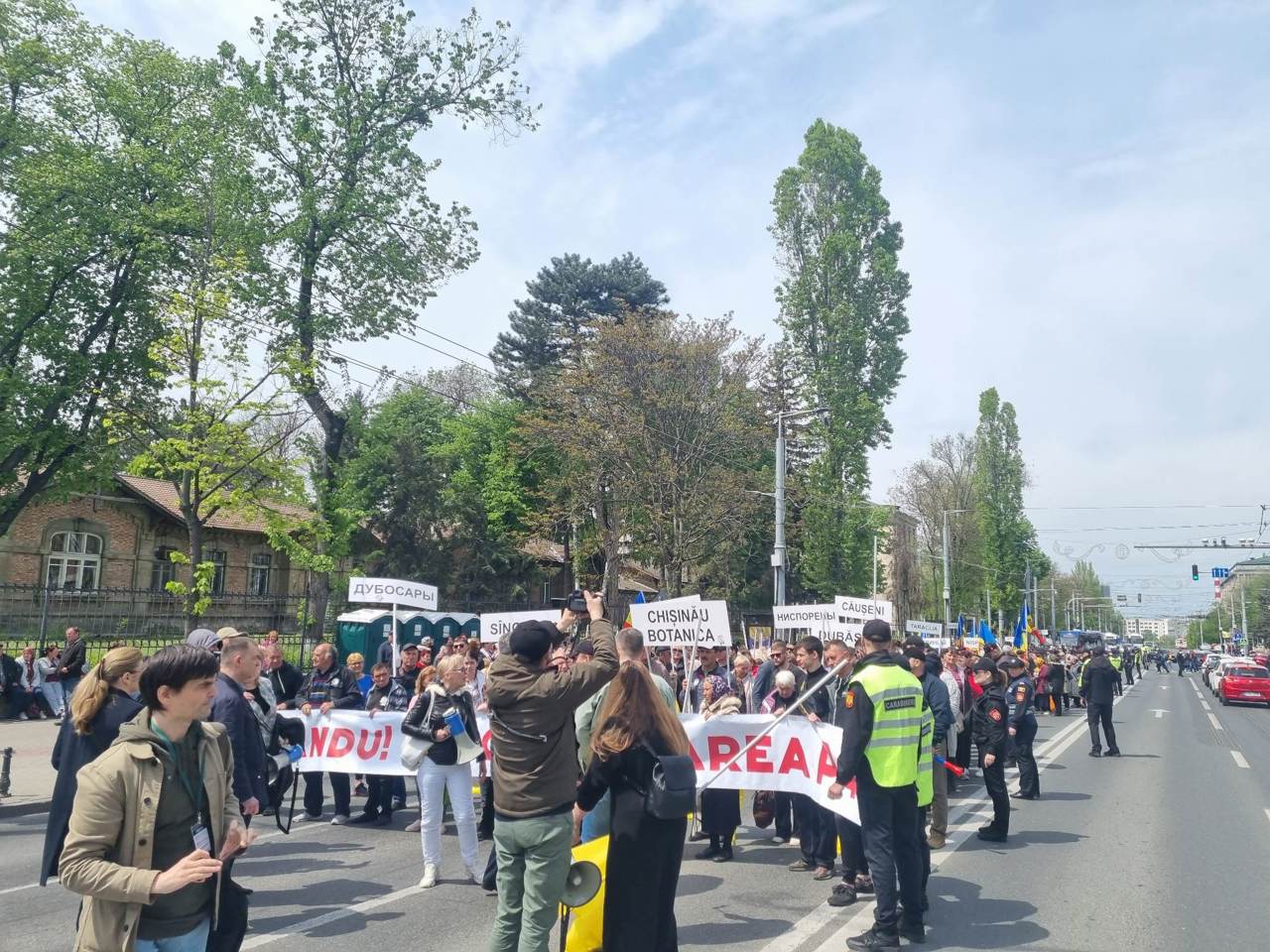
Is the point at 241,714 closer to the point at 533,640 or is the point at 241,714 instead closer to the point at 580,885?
the point at 533,640

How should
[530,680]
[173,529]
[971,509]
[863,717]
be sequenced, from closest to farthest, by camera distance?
[530,680] → [863,717] → [173,529] → [971,509]

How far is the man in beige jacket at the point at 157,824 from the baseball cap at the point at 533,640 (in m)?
1.60

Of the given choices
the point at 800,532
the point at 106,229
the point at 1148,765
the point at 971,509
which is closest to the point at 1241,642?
the point at 971,509

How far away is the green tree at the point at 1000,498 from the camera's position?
67.4 meters

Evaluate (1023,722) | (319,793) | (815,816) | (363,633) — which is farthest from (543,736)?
(363,633)

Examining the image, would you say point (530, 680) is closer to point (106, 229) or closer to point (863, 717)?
point (863, 717)

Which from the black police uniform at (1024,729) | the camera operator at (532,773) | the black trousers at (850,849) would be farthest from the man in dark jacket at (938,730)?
the camera operator at (532,773)

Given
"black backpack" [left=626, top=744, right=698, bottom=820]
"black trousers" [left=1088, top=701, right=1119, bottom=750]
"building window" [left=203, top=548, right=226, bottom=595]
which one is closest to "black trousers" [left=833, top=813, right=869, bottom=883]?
"black backpack" [left=626, top=744, right=698, bottom=820]

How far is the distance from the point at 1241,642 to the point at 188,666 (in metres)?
120

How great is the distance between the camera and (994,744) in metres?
9.80

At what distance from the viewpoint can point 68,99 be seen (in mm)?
27438

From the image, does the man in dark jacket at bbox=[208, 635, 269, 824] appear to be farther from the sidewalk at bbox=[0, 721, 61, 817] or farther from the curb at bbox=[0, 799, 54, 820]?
the curb at bbox=[0, 799, 54, 820]

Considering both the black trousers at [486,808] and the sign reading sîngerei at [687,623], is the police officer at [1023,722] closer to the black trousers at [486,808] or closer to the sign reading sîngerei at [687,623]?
the sign reading sîngerei at [687,623]

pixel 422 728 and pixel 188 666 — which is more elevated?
pixel 188 666
